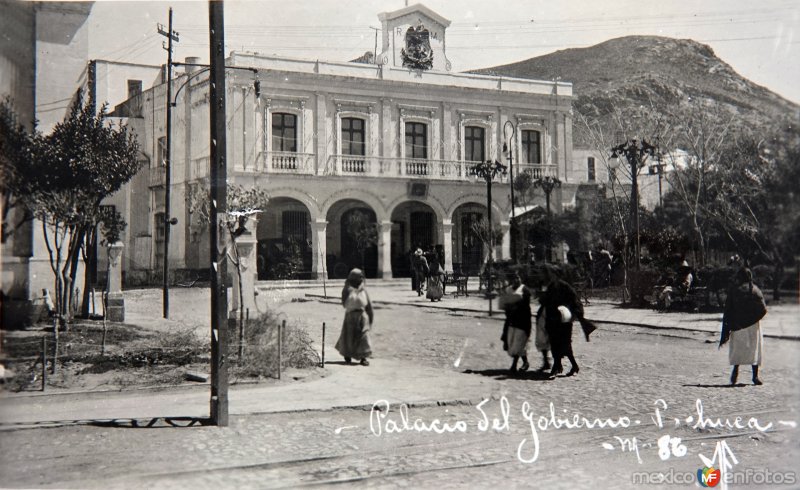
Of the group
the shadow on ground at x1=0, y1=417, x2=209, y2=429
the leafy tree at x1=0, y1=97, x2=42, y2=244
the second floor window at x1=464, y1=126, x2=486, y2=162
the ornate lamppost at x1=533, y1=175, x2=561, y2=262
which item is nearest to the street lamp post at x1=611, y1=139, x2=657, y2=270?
the ornate lamppost at x1=533, y1=175, x2=561, y2=262

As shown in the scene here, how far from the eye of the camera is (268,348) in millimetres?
4809

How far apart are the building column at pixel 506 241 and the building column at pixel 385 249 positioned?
762 mm

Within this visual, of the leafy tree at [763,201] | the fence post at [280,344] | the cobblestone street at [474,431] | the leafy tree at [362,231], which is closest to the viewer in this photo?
the cobblestone street at [474,431]

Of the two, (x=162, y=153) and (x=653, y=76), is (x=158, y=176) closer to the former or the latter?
(x=162, y=153)

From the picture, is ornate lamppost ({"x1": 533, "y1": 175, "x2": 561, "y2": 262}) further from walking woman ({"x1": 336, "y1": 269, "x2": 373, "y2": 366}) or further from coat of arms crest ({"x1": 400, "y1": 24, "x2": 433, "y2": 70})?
walking woman ({"x1": 336, "y1": 269, "x2": 373, "y2": 366})

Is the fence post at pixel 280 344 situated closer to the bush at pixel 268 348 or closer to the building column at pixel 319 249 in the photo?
the bush at pixel 268 348

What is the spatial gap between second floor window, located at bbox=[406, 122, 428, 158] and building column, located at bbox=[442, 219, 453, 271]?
1.65 ft

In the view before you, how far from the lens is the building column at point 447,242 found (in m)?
4.15

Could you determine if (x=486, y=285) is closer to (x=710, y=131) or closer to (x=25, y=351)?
(x=710, y=131)

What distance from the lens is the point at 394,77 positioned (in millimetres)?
4266

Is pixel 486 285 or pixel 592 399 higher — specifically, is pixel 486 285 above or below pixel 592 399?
above

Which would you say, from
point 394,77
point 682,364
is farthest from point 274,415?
point 682,364

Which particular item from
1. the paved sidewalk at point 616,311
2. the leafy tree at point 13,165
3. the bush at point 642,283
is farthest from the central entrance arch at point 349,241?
the leafy tree at point 13,165

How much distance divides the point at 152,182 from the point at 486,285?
97.0 inches
